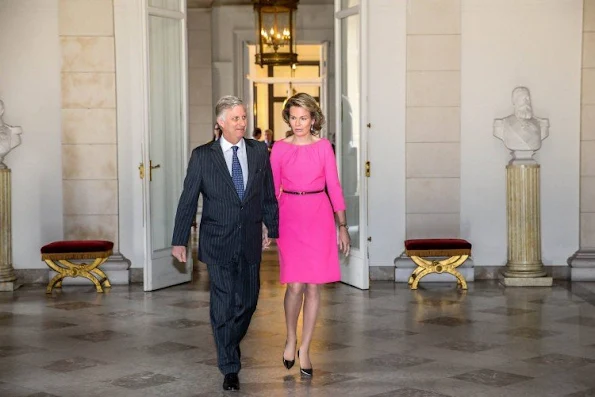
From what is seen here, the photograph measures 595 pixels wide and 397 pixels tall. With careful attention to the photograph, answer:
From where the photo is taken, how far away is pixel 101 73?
1009 centimetres

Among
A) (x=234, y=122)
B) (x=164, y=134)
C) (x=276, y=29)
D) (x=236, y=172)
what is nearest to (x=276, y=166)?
(x=236, y=172)

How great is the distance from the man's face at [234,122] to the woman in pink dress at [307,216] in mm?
Result: 440

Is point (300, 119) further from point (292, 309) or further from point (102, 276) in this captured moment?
point (102, 276)

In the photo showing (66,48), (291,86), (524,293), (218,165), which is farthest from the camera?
(291,86)

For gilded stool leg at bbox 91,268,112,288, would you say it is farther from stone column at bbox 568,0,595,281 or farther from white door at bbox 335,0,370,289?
stone column at bbox 568,0,595,281

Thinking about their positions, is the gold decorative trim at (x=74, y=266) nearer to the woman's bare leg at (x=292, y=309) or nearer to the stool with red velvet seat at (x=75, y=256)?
the stool with red velvet seat at (x=75, y=256)

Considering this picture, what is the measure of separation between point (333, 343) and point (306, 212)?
1.34 m

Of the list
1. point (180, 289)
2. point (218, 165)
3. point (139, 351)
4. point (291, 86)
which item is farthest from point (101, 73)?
point (291, 86)

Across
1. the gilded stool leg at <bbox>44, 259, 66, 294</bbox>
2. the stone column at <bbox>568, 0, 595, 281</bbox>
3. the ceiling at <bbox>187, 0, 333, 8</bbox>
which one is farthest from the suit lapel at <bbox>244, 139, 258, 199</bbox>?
the ceiling at <bbox>187, 0, 333, 8</bbox>

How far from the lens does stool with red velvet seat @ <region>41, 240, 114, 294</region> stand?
9680 millimetres

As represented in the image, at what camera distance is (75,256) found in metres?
9.69

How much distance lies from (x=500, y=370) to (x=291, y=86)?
15.5 meters

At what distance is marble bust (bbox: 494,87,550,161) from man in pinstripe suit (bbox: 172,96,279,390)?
4.45 meters

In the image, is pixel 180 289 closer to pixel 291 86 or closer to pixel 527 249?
pixel 527 249
